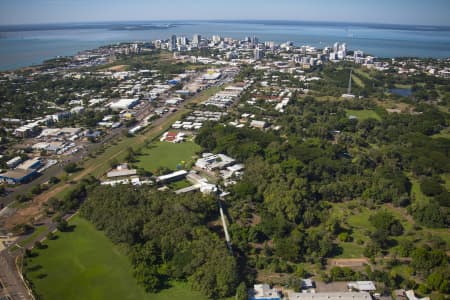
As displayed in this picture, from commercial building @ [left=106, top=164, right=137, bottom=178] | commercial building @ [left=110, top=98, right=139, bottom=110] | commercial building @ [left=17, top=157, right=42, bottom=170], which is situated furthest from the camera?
commercial building @ [left=110, top=98, right=139, bottom=110]

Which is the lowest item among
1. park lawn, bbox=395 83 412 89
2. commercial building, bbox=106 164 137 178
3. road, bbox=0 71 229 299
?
road, bbox=0 71 229 299

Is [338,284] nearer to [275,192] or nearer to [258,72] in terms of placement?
[275,192]

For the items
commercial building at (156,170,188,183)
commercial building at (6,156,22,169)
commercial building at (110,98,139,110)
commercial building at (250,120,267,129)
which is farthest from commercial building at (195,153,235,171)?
commercial building at (110,98,139,110)

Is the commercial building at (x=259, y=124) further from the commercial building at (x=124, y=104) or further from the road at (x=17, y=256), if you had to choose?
the commercial building at (x=124, y=104)

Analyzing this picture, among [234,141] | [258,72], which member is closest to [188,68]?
[258,72]

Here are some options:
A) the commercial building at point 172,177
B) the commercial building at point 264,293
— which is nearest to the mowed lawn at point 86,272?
the commercial building at point 264,293

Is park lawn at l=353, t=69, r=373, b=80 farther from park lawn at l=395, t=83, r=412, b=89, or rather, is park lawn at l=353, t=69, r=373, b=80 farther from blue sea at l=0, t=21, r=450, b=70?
blue sea at l=0, t=21, r=450, b=70
